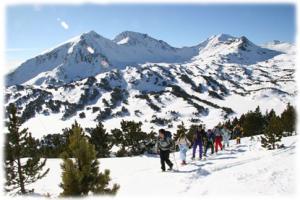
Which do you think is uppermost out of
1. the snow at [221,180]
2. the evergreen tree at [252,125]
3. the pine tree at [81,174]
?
the evergreen tree at [252,125]

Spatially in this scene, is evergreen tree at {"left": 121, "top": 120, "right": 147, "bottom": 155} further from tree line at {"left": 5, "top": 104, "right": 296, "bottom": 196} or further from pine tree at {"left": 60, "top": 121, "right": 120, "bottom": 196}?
pine tree at {"left": 60, "top": 121, "right": 120, "bottom": 196}

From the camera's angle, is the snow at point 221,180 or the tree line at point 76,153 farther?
the snow at point 221,180

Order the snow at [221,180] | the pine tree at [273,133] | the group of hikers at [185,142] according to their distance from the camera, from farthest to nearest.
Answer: the pine tree at [273,133] < the group of hikers at [185,142] < the snow at [221,180]

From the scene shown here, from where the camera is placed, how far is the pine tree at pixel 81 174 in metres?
14.8

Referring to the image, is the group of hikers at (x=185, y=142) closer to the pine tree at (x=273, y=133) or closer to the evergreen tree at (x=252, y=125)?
the pine tree at (x=273, y=133)

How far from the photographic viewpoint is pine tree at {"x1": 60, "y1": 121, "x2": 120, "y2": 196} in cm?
1484

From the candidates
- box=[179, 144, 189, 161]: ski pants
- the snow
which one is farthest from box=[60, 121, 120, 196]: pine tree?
box=[179, 144, 189, 161]: ski pants

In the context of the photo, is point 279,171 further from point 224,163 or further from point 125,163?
point 125,163

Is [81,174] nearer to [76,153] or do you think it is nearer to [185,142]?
[76,153]

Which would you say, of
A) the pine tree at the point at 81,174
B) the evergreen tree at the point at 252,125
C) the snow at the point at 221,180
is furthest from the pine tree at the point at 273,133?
the evergreen tree at the point at 252,125

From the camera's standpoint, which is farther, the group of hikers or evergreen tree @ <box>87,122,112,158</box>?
evergreen tree @ <box>87,122,112,158</box>

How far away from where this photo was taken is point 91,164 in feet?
54.0

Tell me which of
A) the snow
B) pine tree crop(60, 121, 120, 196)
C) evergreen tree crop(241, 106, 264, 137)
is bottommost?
the snow

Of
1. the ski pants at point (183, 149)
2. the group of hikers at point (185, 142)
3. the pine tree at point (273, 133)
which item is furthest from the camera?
the pine tree at point (273, 133)
